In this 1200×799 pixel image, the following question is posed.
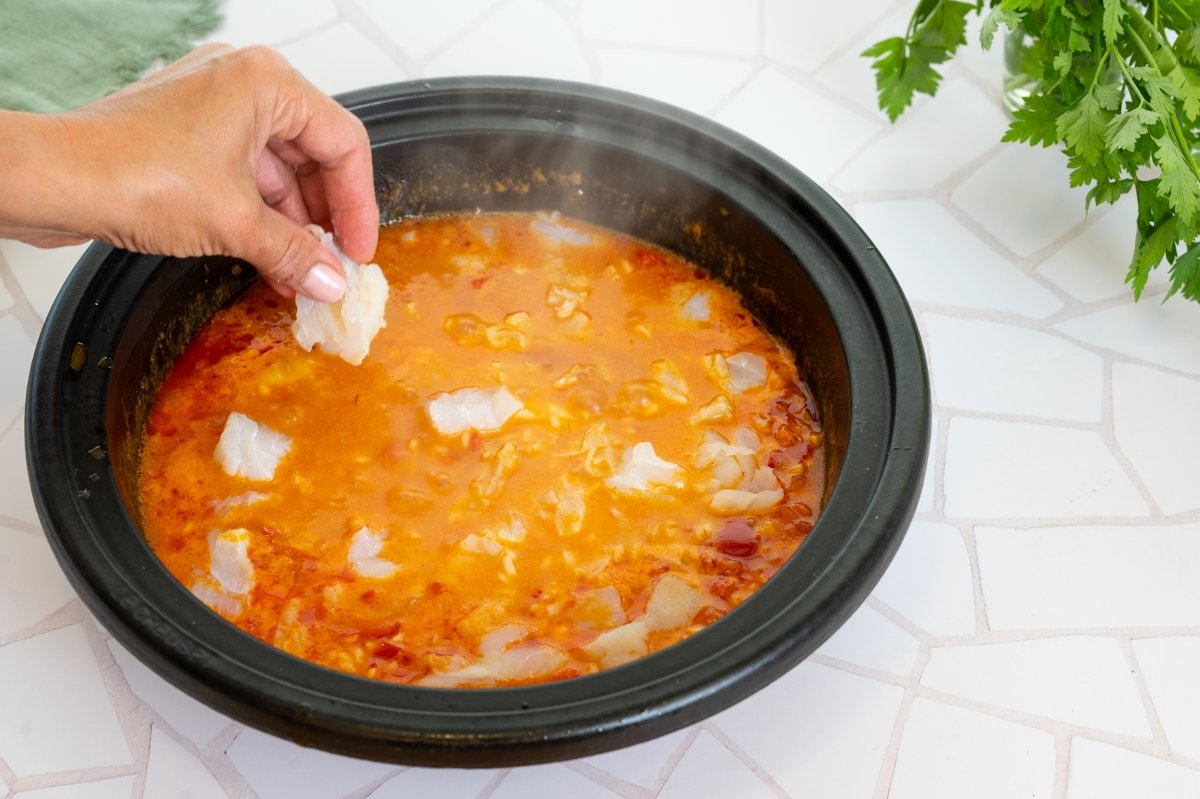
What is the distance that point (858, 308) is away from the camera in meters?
1.97

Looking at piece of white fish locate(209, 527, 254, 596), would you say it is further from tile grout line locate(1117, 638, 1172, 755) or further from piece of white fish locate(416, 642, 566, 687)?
tile grout line locate(1117, 638, 1172, 755)

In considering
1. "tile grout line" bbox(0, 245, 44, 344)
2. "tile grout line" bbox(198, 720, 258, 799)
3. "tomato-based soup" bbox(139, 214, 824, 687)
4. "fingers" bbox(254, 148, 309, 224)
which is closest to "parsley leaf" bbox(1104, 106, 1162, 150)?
"tomato-based soup" bbox(139, 214, 824, 687)

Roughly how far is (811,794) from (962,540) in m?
0.55

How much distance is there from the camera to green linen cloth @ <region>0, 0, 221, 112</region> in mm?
2719

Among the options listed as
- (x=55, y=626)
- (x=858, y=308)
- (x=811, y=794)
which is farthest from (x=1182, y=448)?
(x=55, y=626)

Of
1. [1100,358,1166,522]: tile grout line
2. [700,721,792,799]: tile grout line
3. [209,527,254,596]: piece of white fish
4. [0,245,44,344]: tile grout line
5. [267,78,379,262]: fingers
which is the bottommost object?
[0,245,44,344]: tile grout line

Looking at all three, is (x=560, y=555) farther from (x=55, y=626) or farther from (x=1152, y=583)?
(x=1152, y=583)

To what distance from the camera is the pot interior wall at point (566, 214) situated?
200 centimetres

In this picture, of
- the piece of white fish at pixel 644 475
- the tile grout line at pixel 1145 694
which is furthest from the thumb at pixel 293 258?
the tile grout line at pixel 1145 694

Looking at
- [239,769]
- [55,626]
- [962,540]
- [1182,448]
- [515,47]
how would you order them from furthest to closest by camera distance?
[515,47], [1182,448], [962,540], [55,626], [239,769]

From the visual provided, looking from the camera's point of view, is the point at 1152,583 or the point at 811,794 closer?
the point at 811,794

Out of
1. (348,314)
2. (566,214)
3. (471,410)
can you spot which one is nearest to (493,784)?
(471,410)

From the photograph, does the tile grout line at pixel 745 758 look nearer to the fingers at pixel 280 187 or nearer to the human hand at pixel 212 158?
the human hand at pixel 212 158

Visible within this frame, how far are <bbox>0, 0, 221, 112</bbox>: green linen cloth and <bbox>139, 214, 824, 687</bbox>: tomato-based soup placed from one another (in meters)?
0.83
